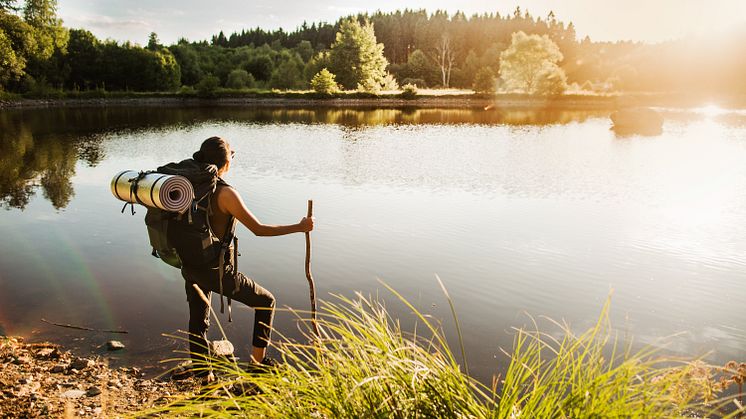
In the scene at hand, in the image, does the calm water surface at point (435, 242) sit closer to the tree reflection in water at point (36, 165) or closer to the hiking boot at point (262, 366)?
the tree reflection in water at point (36, 165)

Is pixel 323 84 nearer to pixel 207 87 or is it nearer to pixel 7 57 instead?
pixel 207 87

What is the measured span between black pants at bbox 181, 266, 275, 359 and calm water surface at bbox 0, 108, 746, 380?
5.76ft

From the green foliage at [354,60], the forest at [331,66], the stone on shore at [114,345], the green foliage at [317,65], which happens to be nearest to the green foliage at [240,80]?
the forest at [331,66]

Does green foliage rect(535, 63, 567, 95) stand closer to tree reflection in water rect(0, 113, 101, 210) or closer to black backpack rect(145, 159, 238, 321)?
tree reflection in water rect(0, 113, 101, 210)

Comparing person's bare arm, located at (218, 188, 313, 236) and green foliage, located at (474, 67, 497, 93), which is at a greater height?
green foliage, located at (474, 67, 497, 93)

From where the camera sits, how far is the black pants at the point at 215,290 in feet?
17.6

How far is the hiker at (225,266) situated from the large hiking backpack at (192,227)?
0.09m

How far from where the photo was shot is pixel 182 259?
5203 millimetres

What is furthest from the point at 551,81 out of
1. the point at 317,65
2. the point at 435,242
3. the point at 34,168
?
the point at 435,242

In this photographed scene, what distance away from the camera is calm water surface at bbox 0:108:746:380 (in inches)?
Result: 341

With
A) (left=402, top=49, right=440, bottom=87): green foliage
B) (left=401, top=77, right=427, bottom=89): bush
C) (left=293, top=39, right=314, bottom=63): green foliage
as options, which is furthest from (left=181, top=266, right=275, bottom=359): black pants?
(left=293, top=39, right=314, bottom=63): green foliage

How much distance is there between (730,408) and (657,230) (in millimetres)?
9271

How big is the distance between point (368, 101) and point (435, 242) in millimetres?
73207

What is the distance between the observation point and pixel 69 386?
19.7ft
